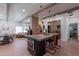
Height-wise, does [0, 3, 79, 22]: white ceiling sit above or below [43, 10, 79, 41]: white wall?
above

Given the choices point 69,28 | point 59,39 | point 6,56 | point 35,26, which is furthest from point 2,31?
point 69,28

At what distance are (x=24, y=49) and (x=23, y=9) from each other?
2.76 feet

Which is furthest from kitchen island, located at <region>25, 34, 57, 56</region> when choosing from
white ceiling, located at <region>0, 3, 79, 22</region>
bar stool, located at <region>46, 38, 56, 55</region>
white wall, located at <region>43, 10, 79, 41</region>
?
white ceiling, located at <region>0, 3, 79, 22</region>

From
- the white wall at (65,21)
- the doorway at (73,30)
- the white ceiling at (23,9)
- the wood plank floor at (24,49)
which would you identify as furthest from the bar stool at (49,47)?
the white ceiling at (23,9)

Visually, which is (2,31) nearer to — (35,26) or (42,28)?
(35,26)

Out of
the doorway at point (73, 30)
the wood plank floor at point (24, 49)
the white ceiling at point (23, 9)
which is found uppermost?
the white ceiling at point (23, 9)

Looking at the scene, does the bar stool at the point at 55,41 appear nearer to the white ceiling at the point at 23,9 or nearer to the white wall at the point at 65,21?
the white wall at the point at 65,21

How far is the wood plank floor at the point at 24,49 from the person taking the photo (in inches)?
85.9

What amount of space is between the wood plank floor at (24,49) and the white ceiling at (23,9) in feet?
1.71

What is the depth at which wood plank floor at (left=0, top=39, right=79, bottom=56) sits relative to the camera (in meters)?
2.18

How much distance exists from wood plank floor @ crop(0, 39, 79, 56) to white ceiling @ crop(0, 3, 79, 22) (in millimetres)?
521

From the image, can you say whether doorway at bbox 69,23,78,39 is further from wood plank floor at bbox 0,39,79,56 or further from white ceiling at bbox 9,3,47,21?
white ceiling at bbox 9,3,47,21

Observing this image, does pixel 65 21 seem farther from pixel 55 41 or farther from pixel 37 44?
pixel 37 44

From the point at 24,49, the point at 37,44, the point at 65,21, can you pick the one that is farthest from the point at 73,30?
the point at 24,49
